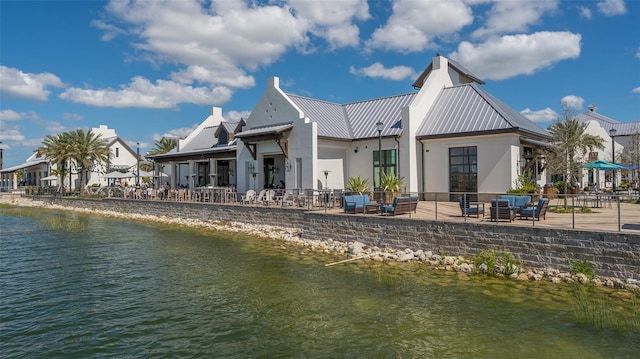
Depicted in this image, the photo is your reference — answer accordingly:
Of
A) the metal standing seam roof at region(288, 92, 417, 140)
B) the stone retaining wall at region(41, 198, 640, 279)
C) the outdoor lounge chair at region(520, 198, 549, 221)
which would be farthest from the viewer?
the metal standing seam roof at region(288, 92, 417, 140)

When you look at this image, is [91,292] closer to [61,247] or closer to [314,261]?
[314,261]

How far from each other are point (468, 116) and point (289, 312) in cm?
1726

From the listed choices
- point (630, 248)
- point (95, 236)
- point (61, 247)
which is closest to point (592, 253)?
point (630, 248)

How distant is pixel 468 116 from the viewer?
74.6ft

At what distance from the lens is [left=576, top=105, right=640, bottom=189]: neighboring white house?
32244mm

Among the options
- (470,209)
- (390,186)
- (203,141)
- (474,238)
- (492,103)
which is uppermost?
(492,103)

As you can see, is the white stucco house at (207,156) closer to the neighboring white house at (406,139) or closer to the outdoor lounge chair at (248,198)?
the neighboring white house at (406,139)

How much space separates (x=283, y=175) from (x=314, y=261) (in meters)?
14.8

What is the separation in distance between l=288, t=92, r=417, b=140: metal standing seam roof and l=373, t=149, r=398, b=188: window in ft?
3.91

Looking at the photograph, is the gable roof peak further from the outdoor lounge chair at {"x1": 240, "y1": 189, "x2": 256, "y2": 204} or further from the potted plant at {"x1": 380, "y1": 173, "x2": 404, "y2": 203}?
the outdoor lounge chair at {"x1": 240, "y1": 189, "x2": 256, "y2": 204}

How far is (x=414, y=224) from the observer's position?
48.9 ft

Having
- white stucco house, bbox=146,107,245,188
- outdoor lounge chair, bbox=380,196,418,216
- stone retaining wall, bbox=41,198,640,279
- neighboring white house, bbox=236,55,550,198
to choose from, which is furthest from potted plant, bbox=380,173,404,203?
white stucco house, bbox=146,107,245,188

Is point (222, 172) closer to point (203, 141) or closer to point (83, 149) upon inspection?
point (203, 141)

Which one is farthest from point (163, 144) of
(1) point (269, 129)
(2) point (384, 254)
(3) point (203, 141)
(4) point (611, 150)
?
(4) point (611, 150)
